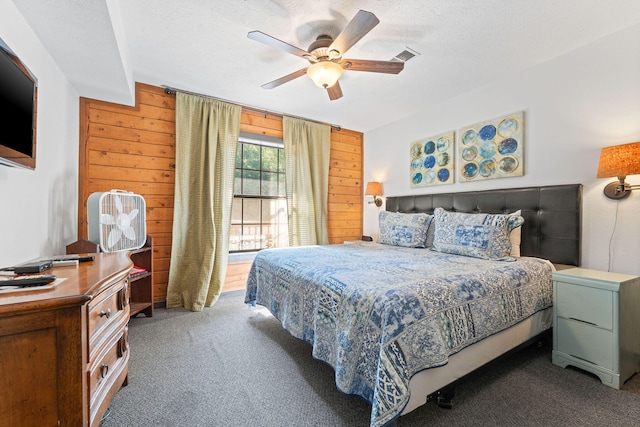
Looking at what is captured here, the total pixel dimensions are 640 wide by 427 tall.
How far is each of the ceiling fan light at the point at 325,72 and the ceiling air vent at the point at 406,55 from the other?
0.66 metres

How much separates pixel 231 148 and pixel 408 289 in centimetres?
275

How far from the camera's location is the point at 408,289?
1348 millimetres

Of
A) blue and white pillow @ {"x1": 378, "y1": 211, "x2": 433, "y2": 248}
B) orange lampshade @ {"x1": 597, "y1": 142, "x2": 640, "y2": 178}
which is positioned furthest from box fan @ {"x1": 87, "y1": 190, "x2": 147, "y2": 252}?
orange lampshade @ {"x1": 597, "y1": 142, "x2": 640, "y2": 178}

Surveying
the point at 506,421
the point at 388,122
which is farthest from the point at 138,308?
the point at 388,122

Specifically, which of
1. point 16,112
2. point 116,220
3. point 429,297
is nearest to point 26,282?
point 16,112

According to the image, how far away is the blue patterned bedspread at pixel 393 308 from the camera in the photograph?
1199 millimetres

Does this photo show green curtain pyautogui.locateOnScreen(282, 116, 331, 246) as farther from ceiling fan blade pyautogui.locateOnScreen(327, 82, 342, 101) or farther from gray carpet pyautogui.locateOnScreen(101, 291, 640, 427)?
gray carpet pyautogui.locateOnScreen(101, 291, 640, 427)

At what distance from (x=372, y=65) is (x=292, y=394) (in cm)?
234

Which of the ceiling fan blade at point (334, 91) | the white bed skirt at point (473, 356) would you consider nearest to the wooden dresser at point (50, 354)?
the white bed skirt at point (473, 356)

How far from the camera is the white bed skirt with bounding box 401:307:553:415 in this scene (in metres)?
1.28

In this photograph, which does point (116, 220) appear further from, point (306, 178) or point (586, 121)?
point (586, 121)

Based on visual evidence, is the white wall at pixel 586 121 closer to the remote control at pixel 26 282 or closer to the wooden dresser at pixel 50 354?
the wooden dresser at pixel 50 354

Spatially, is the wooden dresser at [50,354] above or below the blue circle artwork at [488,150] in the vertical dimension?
below

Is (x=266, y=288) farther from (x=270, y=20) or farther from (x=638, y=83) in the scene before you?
(x=638, y=83)
